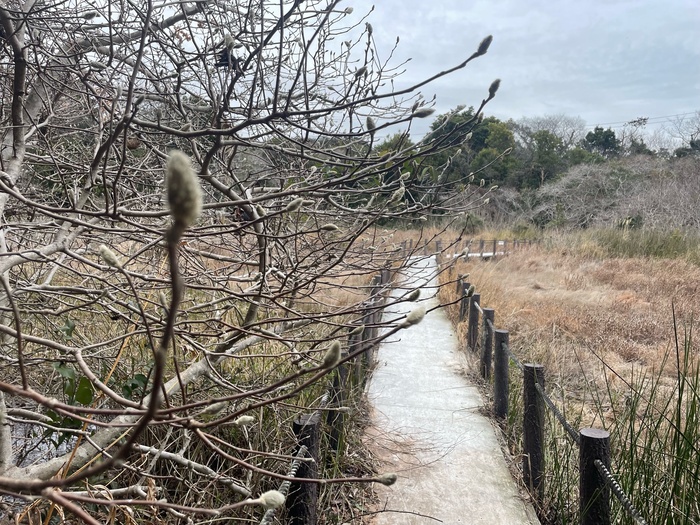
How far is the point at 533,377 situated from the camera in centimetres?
343

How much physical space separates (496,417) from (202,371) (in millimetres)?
3184

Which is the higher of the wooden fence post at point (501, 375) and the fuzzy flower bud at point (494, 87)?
the fuzzy flower bud at point (494, 87)

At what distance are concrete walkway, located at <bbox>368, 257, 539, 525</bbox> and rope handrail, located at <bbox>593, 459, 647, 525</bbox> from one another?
1.01 metres

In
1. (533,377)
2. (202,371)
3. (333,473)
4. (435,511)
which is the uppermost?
(202,371)

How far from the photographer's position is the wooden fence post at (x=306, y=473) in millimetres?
2240

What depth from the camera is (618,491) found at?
2.04m

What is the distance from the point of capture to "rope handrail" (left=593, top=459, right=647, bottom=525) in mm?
1894

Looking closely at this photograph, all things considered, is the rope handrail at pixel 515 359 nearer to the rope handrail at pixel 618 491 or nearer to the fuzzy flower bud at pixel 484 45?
the rope handrail at pixel 618 491

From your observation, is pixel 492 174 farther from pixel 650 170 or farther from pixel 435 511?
pixel 435 511

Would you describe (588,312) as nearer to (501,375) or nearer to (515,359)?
(501,375)

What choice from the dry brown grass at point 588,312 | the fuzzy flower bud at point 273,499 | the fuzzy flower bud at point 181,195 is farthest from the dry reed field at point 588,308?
the fuzzy flower bud at point 181,195

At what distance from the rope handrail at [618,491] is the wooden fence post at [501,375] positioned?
2178mm

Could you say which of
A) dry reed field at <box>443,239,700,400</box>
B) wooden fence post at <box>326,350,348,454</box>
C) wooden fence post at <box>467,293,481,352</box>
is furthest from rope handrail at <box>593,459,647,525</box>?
wooden fence post at <box>467,293,481,352</box>

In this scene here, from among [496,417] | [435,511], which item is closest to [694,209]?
[496,417]
